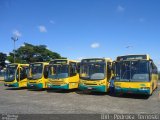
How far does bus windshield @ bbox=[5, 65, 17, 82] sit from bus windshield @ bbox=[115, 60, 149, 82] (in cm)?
1057

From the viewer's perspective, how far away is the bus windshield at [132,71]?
623 inches

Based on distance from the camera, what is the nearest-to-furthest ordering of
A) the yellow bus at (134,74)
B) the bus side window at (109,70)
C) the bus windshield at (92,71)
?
the yellow bus at (134,74), the bus windshield at (92,71), the bus side window at (109,70)

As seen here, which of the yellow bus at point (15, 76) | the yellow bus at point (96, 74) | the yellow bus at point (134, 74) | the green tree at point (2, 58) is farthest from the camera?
the green tree at point (2, 58)

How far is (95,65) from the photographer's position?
18297mm

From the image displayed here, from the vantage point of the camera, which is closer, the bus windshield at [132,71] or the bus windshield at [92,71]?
the bus windshield at [132,71]

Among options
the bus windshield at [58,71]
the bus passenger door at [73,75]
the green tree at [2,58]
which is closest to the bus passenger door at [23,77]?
the bus windshield at [58,71]

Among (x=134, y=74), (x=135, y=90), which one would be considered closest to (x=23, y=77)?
(x=134, y=74)

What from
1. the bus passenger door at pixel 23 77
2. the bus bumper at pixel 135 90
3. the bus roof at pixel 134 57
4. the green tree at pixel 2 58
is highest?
the green tree at pixel 2 58

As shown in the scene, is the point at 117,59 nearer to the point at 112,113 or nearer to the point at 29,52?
the point at 112,113

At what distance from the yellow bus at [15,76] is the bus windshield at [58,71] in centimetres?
416

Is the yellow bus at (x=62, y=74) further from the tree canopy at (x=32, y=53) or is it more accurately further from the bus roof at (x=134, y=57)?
the tree canopy at (x=32, y=53)

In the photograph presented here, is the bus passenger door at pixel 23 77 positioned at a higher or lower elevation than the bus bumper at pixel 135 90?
higher

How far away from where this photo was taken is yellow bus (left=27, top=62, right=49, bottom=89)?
21734 millimetres

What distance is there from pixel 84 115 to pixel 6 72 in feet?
48.9
